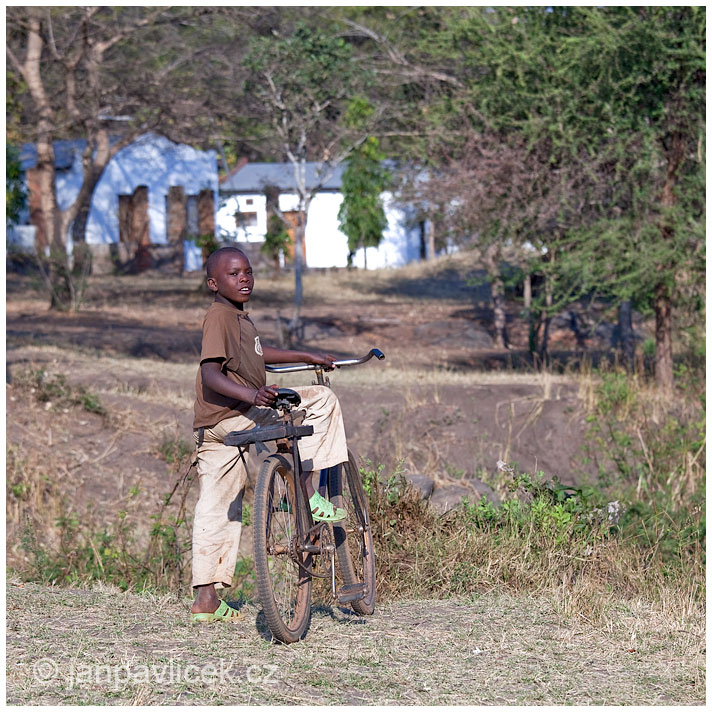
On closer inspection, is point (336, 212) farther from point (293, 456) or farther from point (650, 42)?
point (293, 456)

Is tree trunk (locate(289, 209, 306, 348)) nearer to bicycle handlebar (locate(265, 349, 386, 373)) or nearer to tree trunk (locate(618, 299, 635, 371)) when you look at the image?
tree trunk (locate(618, 299, 635, 371))

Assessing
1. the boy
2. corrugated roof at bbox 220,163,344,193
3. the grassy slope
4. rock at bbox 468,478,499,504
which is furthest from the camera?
corrugated roof at bbox 220,163,344,193

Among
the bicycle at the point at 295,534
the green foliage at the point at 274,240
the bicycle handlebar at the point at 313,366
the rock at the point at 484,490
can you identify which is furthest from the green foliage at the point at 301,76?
the bicycle at the point at 295,534

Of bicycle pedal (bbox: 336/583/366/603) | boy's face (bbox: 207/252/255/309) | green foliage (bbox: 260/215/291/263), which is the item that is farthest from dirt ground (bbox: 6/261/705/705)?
green foliage (bbox: 260/215/291/263)

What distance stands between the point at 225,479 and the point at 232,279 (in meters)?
0.94

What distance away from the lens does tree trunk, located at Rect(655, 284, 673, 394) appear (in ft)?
A: 49.8

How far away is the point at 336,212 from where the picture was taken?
40.1 meters

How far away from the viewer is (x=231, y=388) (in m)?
4.89

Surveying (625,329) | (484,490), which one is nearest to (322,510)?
(484,490)

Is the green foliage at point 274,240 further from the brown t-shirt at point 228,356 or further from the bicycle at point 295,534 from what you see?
the brown t-shirt at point 228,356

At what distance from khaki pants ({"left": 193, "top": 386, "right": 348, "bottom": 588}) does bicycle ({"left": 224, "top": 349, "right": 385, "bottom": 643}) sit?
0.14 meters

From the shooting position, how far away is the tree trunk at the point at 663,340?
49.8 feet

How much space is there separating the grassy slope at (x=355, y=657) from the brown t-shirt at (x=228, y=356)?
3.26 ft

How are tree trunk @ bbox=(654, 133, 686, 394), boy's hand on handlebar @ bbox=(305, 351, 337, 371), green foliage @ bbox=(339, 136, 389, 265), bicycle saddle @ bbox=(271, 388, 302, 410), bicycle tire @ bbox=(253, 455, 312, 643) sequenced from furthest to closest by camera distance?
green foliage @ bbox=(339, 136, 389, 265)
tree trunk @ bbox=(654, 133, 686, 394)
boy's hand on handlebar @ bbox=(305, 351, 337, 371)
bicycle saddle @ bbox=(271, 388, 302, 410)
bicycle tire @ bbox=(253, 455, 312, 643)
